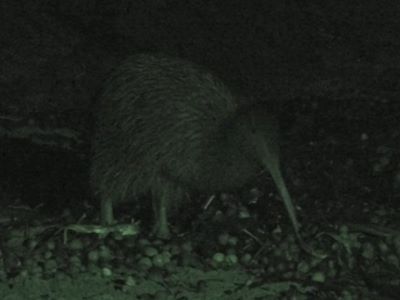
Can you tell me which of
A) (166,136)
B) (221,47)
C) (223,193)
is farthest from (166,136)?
(221,47)

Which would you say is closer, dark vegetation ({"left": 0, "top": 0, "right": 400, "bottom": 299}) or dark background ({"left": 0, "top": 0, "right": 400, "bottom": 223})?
dark vegetation ({"left": 0, "top": 0, "right": 400, "bottom": 299})

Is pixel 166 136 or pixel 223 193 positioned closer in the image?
pixel 166 136

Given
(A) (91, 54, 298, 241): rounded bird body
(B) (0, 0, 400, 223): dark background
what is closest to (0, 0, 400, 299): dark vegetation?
(B) (0, 0, 400, 223): dark background

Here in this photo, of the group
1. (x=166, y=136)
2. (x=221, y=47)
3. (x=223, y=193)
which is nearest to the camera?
(x=166, y=136)

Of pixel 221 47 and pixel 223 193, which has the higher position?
pixel 221 47

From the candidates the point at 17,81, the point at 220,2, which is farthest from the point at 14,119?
the point at 220,2

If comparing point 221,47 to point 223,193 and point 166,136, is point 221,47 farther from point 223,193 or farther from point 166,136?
point 166,136

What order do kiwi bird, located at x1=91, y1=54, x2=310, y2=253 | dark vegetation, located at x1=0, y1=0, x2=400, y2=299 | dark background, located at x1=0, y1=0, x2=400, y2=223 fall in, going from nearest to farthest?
dark vegetation, located at x1=0, y1=0, x2=400, y2=299
kiwi bird, located at x1=91, y1=54, x2=310, y2=253
dark background, located at x1=0, y1=0, x2=400, y2=223

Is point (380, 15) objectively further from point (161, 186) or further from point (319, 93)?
point (161, 186)

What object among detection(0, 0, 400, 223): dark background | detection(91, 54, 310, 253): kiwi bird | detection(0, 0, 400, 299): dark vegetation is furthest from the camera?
detection(0, 0, 400, 223): dark background

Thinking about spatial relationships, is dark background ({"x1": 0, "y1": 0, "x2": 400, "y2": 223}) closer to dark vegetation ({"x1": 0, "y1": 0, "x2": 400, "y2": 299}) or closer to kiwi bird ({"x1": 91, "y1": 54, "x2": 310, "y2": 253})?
dark vegetation ({"x1": 0, "y1": 0, "x2": 400, "y2": 299})

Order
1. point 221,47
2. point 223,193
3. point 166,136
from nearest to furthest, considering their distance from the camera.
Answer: point 166,136 → point 223,193 → point 221,47

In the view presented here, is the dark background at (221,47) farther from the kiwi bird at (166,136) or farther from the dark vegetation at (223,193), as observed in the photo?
the kiwi bird at (166,136)

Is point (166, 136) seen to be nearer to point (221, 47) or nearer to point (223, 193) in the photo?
point (223, 193)
